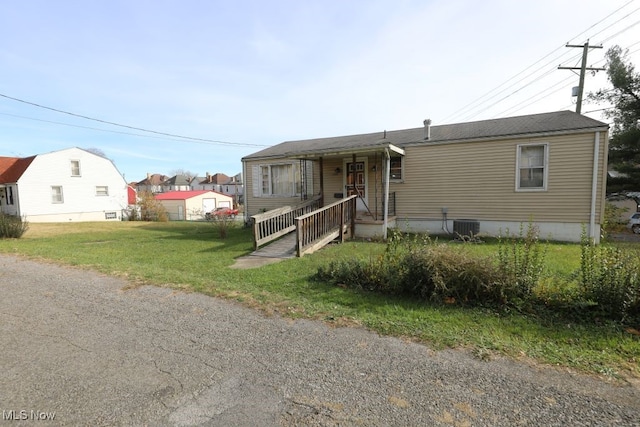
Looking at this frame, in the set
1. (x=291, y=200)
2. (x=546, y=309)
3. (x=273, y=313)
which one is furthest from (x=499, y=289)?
(x=291, y=200)

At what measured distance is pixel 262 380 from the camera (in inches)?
97.8

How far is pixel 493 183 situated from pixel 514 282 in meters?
7.22

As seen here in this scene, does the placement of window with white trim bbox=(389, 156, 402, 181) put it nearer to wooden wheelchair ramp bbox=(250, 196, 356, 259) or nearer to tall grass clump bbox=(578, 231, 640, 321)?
wooden wheelchair ramp bbox=(250, 196, 356, 259)

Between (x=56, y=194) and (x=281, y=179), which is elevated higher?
(x=281, y=179)

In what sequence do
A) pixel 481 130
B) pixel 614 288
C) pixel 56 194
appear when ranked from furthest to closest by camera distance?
pixel 56 194, pixel 481 130, pixel 614 288

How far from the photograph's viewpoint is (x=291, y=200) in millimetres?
13719

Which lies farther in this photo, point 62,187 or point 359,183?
point 62,187

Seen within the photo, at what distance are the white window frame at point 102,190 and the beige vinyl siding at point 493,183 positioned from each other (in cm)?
2500

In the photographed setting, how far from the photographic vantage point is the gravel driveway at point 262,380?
207 centimetres

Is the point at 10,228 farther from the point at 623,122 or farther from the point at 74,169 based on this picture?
the point at 623,122

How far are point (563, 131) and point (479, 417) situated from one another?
10.1 meters

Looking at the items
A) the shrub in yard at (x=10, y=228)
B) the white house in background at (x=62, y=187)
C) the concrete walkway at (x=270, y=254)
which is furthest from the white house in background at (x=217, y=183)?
the concrete walkway at (x=270, y=254)

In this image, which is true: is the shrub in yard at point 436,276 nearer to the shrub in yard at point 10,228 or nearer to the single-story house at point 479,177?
the single-story house at point 479,177

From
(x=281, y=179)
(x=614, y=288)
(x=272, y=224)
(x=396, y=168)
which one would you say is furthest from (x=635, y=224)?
(x=272, y=224)
